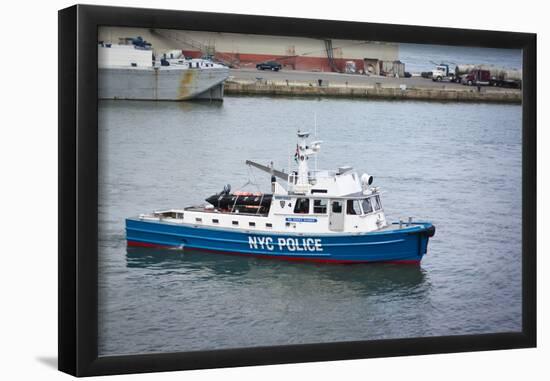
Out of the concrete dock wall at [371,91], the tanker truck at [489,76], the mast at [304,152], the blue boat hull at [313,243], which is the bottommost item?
the blue boat hull at [313,243]

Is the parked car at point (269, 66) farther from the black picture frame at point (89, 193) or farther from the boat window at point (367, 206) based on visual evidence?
the boat window at point (367, 206)

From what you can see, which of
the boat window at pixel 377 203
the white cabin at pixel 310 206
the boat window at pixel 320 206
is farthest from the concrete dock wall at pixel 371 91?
the boat window at pixel 320 206

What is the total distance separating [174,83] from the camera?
13.2m

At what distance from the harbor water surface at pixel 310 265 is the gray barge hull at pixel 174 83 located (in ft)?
0.40

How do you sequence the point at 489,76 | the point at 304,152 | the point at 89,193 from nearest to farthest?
the point at 89,193 → the point at 304,152 → the point at 489,76

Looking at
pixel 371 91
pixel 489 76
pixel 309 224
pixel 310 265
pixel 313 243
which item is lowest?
pixel 310 265

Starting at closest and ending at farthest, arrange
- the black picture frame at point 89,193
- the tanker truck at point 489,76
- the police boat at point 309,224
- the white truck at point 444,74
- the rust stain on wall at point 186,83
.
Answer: the black picture frame at point 89,193
the rust stain on wall at point 186,83
the police boat at point 309,224
the white truck at point 444,74
the tanker truck at point 489,76

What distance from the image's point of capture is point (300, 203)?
14.0 meters

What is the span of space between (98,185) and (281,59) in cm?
232

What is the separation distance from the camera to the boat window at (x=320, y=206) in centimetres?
1409

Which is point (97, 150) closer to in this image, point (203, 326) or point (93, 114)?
point (93, 114)

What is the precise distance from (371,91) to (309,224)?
59.4 inches

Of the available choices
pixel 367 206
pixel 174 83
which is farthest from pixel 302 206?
pixel 174 83

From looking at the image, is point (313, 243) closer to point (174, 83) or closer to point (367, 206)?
point (367, 206)
